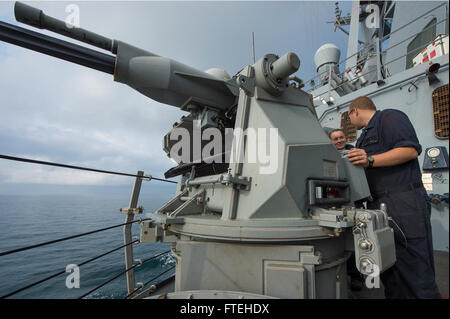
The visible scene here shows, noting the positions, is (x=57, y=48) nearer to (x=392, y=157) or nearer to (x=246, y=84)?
(x=246, y=84)

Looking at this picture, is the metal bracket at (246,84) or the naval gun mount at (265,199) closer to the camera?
the naval gun mount at (265,199)

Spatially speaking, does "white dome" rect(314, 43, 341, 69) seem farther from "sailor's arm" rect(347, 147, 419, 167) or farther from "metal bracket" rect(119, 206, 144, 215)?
"metal bracket" rect(119, 206, 144, 215)

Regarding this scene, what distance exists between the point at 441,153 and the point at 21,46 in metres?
5.80

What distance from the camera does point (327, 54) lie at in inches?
383

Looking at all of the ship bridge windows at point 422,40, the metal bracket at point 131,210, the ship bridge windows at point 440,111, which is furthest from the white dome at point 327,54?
the metal bracket at point 131,210

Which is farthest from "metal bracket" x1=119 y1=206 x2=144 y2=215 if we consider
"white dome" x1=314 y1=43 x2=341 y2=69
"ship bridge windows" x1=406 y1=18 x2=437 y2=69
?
"white dome" x1=314 y1=43 x2=341 y2=69

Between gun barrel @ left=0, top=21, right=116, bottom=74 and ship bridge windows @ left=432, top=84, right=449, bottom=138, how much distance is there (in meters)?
5.11

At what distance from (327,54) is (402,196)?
10429 millimetres

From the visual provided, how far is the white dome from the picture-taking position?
31.7 ft

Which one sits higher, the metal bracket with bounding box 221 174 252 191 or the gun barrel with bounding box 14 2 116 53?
the gun barrel with bounding box 14 2 116 53

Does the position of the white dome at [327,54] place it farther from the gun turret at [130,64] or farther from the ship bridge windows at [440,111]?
the gun turret at [130,64]

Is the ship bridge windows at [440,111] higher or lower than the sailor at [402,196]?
higher

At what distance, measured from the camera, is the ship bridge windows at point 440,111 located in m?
3.47

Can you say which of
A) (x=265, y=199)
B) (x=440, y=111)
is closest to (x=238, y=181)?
(x=265, y=199)
